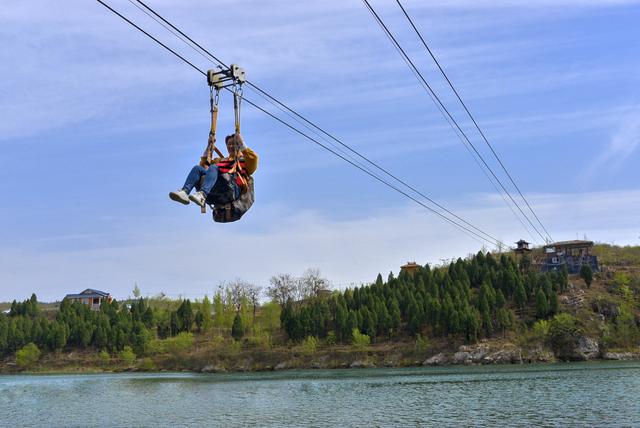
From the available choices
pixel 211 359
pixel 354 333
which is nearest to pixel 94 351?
pixel 211 359

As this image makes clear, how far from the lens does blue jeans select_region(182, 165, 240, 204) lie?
1017 cm

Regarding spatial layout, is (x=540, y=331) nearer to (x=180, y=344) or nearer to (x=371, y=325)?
(x=371, y=325)

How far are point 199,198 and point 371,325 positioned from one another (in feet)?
326

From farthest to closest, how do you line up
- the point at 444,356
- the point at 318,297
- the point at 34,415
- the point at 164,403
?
the point at 318,297
the point at 444,356
the point at 164,403
the point at 34,415

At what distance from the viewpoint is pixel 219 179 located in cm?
1037

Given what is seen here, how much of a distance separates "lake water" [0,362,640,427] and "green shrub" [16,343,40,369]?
61254mm

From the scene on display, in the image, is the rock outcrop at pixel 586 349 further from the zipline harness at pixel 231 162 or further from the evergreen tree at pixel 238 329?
the zipline harness at pixel 231 162

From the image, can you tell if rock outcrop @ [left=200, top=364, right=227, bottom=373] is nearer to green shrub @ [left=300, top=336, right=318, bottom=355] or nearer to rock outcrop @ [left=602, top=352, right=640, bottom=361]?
green shrub @ [left=300, top=336, right=318, bottom=355]

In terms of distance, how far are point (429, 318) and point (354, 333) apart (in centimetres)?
1278

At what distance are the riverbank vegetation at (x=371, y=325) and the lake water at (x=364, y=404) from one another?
37.3m

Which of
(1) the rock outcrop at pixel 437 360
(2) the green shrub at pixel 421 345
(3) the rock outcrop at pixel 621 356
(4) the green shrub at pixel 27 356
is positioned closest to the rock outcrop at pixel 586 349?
(3) the rock outcrop at pixel 621 356

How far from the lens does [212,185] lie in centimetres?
1025

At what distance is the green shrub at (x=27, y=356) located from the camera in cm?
11700

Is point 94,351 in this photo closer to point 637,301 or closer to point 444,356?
point 444,356
